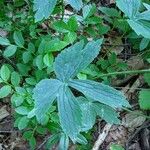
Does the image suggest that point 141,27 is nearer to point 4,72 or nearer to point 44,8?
point 44,8

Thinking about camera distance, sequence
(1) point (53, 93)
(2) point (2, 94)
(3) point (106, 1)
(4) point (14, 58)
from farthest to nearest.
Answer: (3) point (106, 1)
(4) point (14, 58)
(2) point (2, 94)
(1) point (53, 93)

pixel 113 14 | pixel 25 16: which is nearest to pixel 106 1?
pixel 113 14

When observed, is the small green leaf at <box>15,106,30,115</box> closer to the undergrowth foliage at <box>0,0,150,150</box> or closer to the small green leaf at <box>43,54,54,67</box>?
the undergrowth foliage at <box>0,0,150,150</box>

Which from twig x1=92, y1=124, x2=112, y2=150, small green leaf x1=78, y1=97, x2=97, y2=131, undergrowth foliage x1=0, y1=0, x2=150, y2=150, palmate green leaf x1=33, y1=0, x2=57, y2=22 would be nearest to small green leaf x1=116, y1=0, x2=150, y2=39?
undergrowth foliage x1=0, y1=0, x2=150, y2=150

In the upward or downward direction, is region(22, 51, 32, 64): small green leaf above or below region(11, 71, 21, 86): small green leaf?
above

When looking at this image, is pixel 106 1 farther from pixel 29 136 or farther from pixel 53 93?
pixel 53 93

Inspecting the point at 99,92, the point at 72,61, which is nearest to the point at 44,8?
the point at 72,61

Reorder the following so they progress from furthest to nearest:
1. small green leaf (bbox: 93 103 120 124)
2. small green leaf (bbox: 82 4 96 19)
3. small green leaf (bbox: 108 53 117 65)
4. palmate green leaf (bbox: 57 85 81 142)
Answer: small green leaf (bbox: 108 53 117 65), small green leaf (bbox: 82 4 96 19), small green leaf (bbox: 93 103 120 124), palmate green leaf (bbox: 57 85 81 142)
